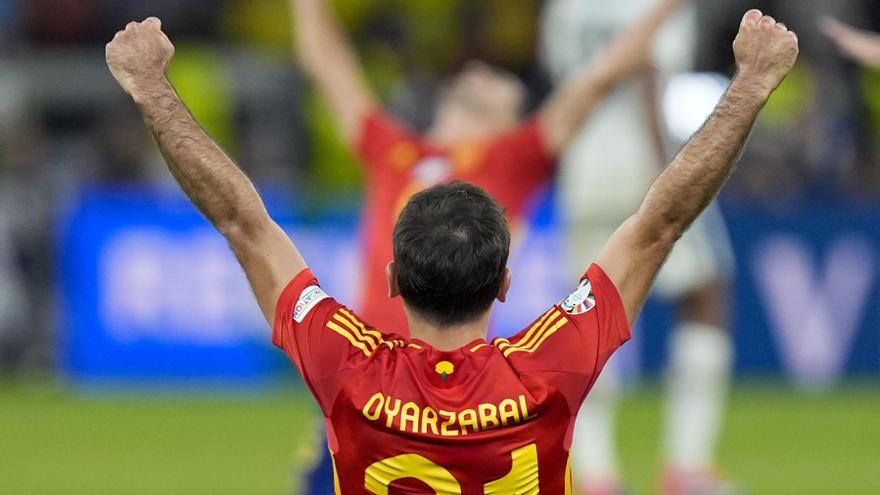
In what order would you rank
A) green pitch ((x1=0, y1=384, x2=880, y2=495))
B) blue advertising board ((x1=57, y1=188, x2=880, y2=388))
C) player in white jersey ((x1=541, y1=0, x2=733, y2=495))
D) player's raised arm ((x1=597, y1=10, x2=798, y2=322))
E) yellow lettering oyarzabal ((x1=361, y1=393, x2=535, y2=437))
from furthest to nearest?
→ 1. blue advertising board ((x1=57, y1=188, x2=880, y2=388))
2. green pitch ((x1=0, y1=384, x2=880, y2=495))
3. player in white jersey ((x1=541, y1=0, x2=733, y2=495))
4. player's raised arm ((x1=597, y1=10, x2=798, y2=322))
5. yellow lettering oyarzabal ((x1=361, y1=393, x2=535, y2=437))

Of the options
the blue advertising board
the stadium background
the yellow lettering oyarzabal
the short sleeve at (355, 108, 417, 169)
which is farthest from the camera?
the blue advertising board

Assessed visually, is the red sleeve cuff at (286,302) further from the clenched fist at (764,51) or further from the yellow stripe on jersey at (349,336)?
the clenched fist at (764,51)

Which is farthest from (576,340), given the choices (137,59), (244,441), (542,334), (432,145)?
(244,441)

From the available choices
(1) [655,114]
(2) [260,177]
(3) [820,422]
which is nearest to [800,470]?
(3) [820,422]

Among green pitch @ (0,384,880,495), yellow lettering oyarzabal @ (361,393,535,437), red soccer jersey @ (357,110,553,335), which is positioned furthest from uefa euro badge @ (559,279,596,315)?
green pitch @ (0,384,880,495)

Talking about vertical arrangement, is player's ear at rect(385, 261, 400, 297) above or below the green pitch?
below

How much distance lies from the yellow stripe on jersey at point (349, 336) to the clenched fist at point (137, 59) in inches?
26.4

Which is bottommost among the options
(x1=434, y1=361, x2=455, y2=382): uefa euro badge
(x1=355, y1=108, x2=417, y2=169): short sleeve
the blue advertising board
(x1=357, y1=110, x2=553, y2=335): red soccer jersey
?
(x1=434, y1=361, x2=455, y2=382): uefa euro badge

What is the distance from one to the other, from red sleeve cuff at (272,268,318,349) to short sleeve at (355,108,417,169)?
9.05 feet

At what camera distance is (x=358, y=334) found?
3.99 metres

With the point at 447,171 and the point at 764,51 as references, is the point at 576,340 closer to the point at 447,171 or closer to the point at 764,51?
the point at 764,51

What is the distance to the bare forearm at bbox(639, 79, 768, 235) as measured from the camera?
A: 4.03 metres

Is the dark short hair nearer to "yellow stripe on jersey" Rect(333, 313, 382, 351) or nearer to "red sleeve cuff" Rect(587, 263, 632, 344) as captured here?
"yellow stripe on jersey" Rect(333, 313, 382, 351)

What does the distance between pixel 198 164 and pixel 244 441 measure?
745cm
